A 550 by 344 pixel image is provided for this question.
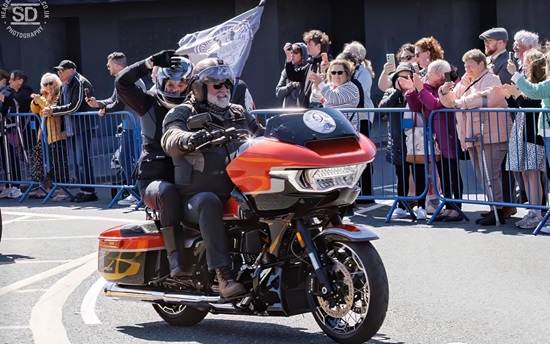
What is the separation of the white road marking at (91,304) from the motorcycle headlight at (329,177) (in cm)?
219

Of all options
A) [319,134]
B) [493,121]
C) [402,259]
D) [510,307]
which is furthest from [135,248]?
[493,121]

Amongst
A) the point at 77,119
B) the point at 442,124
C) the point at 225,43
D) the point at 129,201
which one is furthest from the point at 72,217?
the point at 442,124

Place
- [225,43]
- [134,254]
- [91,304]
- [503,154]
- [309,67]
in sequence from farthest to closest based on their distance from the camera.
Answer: [225,43] < [309,67] < [503,154] < [91,304] < [134,254]

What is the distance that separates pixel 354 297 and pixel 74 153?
33.7ft

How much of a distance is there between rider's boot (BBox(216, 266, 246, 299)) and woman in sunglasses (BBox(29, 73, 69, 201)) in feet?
31.6

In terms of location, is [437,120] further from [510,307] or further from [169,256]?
[169,256]

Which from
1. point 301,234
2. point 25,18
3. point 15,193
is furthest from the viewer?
point 25,18

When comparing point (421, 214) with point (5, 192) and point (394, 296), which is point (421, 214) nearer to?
point (394, 296)

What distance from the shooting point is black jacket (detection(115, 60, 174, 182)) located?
335 inches

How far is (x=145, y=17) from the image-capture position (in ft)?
82.9

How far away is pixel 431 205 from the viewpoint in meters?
13.8

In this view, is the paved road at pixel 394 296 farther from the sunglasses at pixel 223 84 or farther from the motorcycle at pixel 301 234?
the sunglasses at pixel 223 84

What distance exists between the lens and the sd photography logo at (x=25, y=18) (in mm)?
25094

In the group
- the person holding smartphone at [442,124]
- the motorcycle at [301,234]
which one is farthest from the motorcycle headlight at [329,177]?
the person holding smartphone at [442,124]
